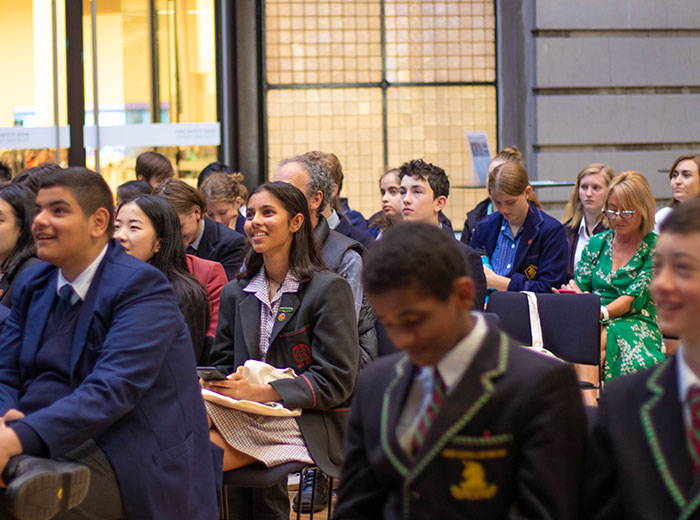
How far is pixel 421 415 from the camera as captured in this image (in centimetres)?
192

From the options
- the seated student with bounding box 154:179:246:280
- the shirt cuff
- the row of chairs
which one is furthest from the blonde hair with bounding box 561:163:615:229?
the shirt cuff

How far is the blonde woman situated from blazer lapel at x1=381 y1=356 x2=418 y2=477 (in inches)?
204

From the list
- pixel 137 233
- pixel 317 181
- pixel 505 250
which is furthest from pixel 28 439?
pixel 505 250

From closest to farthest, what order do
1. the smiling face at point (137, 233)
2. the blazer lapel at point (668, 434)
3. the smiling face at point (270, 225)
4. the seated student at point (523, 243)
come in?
1. the blazer lapel at point (668, 434)
2. the smiling face at point (270, 225)
3. the smiling face at point (137, 233)
4. the seated student at point (523, 243)

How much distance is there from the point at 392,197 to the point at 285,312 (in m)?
2.18

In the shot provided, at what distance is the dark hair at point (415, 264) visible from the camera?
6.05 feet

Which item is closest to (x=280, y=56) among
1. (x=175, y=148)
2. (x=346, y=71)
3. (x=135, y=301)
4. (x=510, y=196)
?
(x=346, y=71)

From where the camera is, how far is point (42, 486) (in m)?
2.55

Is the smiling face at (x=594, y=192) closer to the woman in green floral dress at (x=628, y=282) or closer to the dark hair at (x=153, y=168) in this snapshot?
the woman in green floral dress at (x=628, y=282)

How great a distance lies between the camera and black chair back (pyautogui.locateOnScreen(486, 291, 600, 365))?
16.2 ft

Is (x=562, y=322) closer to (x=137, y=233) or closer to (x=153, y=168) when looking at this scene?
(x=137, y=233)

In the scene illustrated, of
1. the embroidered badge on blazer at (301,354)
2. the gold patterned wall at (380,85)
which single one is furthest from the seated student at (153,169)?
the embroidered badge on blazer at (301,354)

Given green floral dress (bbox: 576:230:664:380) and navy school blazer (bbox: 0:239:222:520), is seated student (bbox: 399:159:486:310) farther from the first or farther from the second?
navy school blazer (bbox: 0:239:222:520)

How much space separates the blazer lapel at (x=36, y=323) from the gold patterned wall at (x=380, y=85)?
639 cm
